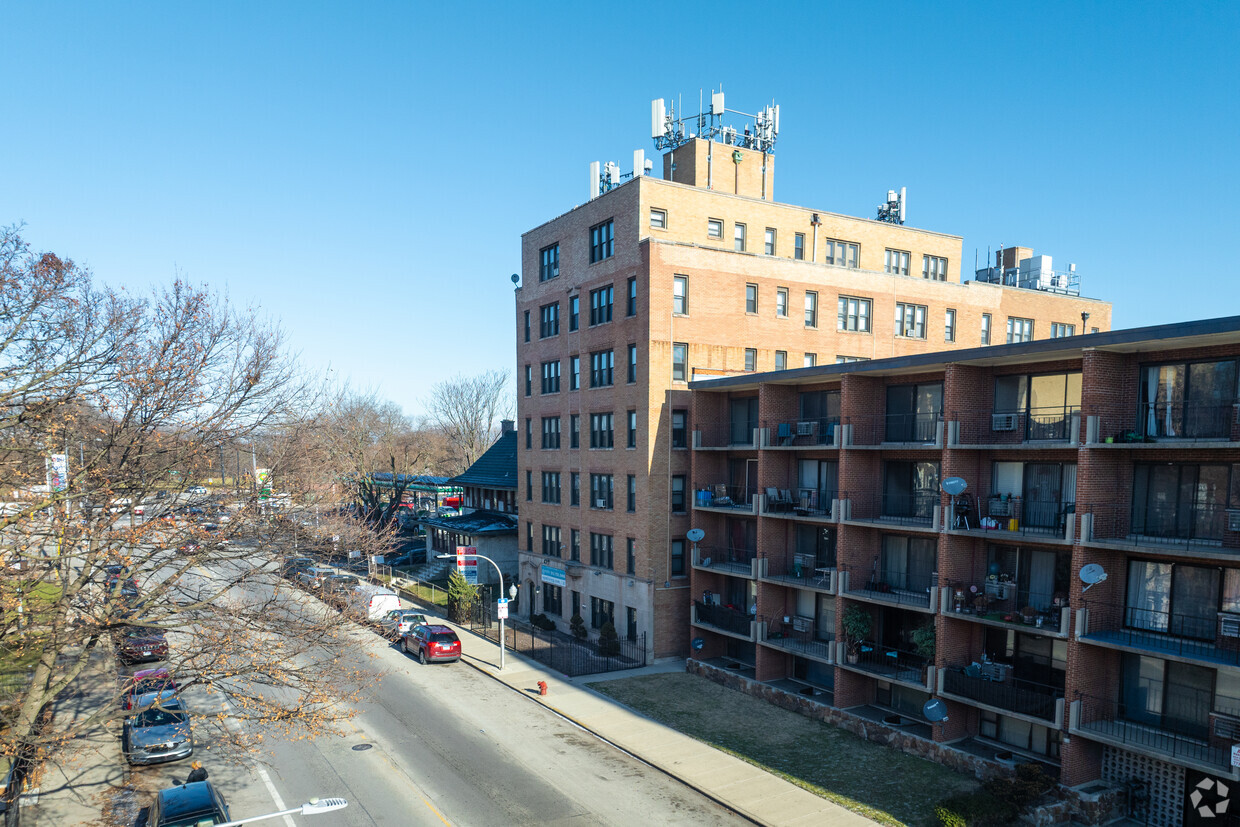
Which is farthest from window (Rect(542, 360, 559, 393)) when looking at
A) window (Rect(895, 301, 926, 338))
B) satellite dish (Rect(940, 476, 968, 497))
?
satellite dish (Rect(940, 476, 968, 497))

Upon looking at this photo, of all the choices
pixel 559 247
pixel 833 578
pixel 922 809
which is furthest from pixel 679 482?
pixel 922 809

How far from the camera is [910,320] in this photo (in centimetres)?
4222

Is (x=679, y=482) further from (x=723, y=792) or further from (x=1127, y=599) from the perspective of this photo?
(x=1127, y=599)

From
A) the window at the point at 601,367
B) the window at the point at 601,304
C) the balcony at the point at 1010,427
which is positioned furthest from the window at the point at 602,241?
the balcony at the point at 1010,427

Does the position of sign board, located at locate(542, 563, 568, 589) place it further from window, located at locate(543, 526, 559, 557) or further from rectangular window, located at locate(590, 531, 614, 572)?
rectangular window, located at locate(590, 531, 614, 572)

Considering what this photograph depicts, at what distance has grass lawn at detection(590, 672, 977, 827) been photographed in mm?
21828

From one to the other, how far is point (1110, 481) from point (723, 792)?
46.0 ft

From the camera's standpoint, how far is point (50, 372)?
16.3 m

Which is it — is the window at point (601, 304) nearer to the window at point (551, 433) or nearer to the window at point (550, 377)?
the window at point (550, 377)

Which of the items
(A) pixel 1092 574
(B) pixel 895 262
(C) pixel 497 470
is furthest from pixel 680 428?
(C) pixel 497 470

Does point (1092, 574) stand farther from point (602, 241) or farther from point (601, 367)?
point (602, 241)

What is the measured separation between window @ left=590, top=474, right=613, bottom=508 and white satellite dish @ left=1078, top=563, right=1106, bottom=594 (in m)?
22.6

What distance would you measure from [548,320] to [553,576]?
1476cm

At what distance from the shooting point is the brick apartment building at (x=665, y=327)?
1432 inches
